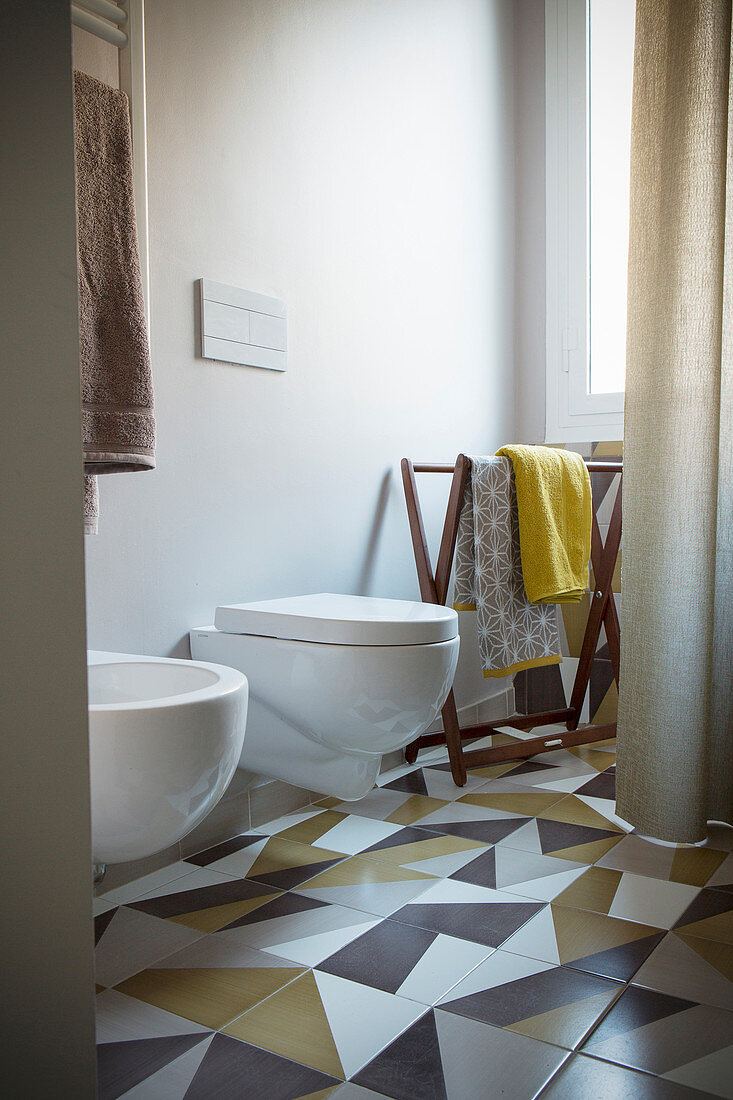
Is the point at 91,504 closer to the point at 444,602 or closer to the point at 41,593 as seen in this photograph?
the point at 41,593

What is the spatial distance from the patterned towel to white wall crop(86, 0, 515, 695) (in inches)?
8.3

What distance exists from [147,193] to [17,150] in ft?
3.68

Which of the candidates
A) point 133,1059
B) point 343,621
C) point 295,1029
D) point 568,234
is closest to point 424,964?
point 295,1029

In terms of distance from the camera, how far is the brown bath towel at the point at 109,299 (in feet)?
3.76

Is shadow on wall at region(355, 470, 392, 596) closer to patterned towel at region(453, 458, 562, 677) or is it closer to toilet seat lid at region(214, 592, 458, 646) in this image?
patterned towel at region(453, 458, 562, 677)

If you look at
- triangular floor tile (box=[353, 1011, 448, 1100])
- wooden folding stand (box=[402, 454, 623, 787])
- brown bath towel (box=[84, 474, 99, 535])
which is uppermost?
brown bath towel (box=[84, 474, 99, 535])

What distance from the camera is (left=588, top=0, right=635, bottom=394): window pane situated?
8.21 ft

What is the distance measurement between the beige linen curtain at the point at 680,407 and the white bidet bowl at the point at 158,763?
2.66ft

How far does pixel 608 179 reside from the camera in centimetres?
254

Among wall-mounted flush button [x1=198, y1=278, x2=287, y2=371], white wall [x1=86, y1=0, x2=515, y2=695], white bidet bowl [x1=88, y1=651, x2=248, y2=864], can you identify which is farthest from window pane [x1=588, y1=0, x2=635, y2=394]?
white bidet bowl [x1=88, y1=651, x2=248, y2=864]

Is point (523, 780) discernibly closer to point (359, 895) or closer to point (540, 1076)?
point (359, 895)

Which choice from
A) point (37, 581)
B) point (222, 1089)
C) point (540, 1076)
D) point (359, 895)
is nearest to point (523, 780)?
point (359, 895)

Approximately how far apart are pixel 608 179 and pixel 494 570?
1366 mm

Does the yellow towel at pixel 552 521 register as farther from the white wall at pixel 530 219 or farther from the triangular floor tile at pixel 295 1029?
the triangular floor tile at pixel 295 1029
